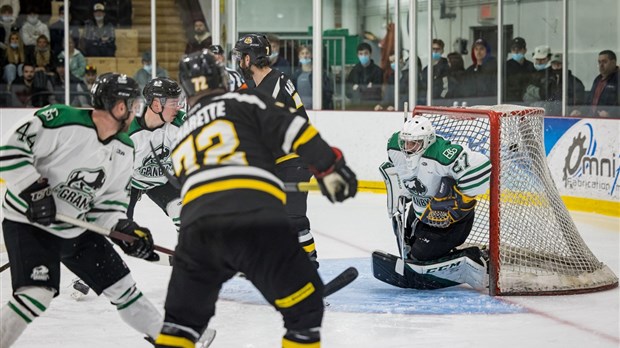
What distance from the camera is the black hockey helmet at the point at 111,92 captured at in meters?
3.22

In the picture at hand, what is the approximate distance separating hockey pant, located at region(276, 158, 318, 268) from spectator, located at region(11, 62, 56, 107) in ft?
21.7

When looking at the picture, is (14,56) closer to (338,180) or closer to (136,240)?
(136,240)

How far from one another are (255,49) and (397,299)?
4.17 ft

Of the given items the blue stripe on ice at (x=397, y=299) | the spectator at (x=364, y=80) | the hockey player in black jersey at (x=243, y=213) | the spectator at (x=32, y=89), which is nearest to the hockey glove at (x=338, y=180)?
the hockey player in black jersey at (x=243, y=213)

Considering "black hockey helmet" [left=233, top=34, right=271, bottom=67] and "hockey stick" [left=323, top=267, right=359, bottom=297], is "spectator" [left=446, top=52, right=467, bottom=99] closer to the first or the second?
"black hockey helmet" [left=233, top=34, right=271, bottom=67]

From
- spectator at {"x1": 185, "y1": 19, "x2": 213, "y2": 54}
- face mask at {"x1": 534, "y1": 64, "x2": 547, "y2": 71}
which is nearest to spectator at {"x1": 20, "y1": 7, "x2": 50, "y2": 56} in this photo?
spectator at {"x1": 185, "y1": 19, "x2": 213, "y2": 54}

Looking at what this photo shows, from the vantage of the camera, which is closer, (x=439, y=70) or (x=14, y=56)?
(x=439, y=70)

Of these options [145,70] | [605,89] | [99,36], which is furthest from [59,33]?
[605,89]

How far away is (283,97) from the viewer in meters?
4.61

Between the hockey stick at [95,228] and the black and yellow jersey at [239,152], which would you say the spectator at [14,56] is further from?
the black and yellow jersey at [239,152]

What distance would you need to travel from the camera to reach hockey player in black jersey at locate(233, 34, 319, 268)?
455 centimetres

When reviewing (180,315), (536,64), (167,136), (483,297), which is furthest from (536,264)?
(536,64)

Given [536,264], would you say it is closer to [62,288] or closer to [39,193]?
[62,288]

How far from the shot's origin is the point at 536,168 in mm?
5020
